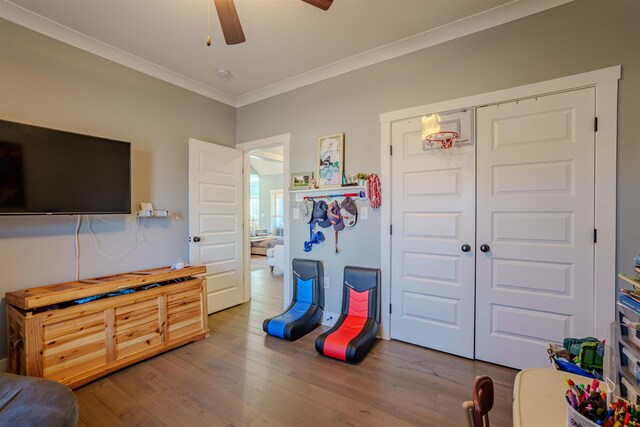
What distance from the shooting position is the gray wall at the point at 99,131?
88.7 inches

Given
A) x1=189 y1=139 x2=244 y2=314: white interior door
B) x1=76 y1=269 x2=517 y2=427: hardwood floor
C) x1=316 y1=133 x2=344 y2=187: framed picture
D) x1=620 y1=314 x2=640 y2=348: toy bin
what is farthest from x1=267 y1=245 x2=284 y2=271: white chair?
x1=620 y1=314 x2=640 y2=348: toy bin

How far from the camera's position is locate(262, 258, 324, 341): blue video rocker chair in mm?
2943

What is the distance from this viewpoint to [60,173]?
2299mm

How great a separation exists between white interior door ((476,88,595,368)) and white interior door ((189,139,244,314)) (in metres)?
2.87

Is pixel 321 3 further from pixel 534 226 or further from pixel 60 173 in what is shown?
pixel 60 173

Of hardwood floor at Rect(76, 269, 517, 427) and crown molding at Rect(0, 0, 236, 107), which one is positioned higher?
crown molding at Rect(0, 0, 236, 107)

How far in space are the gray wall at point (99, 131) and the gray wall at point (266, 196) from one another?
710 cm

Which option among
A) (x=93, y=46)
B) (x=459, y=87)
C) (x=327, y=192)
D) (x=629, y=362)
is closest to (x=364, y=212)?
(x=327, y=192)

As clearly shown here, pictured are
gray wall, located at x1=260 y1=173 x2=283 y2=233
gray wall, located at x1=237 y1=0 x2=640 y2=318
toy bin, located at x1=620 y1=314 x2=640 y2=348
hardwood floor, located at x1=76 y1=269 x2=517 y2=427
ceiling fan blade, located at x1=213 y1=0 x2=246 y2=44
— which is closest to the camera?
toy bin, located at x1=620 y1=314 x2=640 y2=348

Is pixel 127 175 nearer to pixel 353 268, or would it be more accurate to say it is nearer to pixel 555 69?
pixel 353 268

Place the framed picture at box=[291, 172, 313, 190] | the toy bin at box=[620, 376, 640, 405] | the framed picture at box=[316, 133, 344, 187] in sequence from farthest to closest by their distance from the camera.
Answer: the framed picture at box=[291, 172, 313, 190] < the framed picture at box=[316, 133, 344, 187] < the toy bin at box=[620, 376, 640, 405]

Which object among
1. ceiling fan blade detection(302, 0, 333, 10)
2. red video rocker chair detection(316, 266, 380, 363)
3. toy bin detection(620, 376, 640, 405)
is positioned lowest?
red video rocker chair detection(316, 266, 380, 363)

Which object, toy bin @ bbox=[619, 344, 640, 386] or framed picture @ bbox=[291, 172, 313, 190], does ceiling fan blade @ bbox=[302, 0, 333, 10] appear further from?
toy bin @ bbox=[619, 344, 640, 386]

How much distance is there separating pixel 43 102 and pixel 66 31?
25.7 inches
